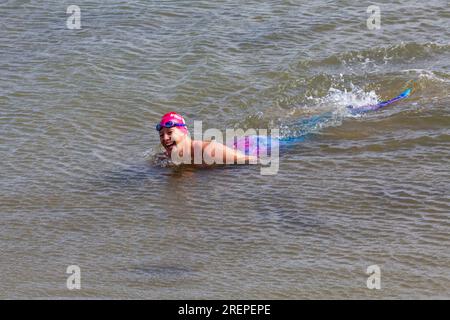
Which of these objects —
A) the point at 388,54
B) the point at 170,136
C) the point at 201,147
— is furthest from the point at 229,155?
the point at 388,54

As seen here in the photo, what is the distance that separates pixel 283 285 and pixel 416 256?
92 cm

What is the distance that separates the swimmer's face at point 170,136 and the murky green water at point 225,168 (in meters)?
0.24

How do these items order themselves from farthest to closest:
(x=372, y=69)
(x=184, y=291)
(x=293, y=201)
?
(x=372, y=69) → (x=293, y=201) → (x=184, y=291)

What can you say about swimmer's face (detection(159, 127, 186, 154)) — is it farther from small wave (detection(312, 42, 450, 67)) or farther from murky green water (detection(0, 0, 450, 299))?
small wave (detection(312, 42, 450, 67))

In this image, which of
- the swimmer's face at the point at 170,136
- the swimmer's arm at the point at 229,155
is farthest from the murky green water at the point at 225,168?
the swimmer's face at the point at 170,136

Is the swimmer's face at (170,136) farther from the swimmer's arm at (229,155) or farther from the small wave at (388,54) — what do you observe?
the small wave at (388,54)

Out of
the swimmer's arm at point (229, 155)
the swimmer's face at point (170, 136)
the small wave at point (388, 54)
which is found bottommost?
the swimmer's arm at point (229, 155)

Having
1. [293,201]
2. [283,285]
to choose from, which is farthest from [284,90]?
[283,285]

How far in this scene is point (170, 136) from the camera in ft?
26.9

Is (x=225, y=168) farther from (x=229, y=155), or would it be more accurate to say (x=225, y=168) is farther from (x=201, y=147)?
(x=201, y=147)

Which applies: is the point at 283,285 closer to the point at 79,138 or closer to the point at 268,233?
the point at 268,233

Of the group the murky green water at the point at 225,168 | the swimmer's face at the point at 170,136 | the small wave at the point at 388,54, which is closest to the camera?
the murky green water at the point at 225,168

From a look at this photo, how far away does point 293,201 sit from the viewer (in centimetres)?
723

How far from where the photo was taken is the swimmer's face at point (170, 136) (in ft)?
26.8
